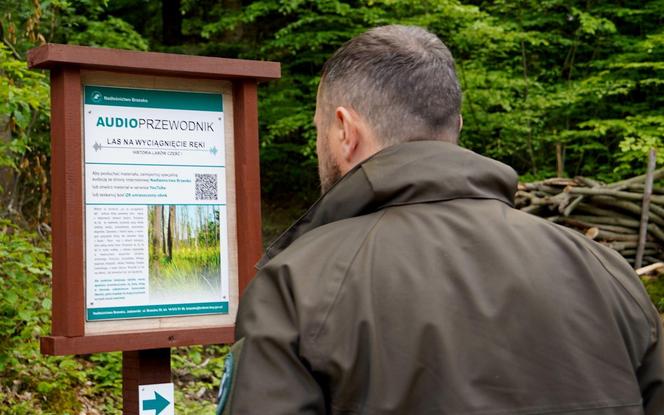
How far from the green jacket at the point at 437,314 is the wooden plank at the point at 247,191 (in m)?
1.74

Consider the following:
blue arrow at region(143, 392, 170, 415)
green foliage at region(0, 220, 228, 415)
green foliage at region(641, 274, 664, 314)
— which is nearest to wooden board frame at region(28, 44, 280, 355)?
blue arrow at region(143, 392, 170, 415)

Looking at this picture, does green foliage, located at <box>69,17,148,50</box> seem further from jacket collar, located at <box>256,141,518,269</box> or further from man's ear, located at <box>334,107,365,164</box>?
jacket collar, located at <box>256,141,518,269</box>

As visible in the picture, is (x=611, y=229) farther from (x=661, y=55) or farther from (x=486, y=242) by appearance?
(x=486, y=242)

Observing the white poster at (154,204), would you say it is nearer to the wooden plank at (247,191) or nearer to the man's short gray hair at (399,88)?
the wooden plank at (247,191)

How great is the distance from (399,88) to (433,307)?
1.68ft

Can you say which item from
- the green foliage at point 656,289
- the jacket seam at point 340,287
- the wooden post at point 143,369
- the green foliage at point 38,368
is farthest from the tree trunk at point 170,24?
the jacket seam at point 340,287

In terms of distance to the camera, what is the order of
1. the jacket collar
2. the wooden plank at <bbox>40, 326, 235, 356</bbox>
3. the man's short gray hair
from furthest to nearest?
1. the wooden plank at <bbox>40, 326, 235, 356</bbox>
2. the man's short gray hair
3. the jacket collar

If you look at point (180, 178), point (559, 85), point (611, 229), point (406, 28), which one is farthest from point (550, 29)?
point (406, 28)

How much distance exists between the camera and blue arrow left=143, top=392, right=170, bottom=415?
10.9ft

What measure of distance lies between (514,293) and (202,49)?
1385cm

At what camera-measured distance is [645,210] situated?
31.5 feet

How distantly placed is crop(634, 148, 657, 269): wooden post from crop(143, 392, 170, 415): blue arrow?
7300 mm

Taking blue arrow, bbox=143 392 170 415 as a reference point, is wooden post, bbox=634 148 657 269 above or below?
above

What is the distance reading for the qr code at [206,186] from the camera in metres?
3.41
